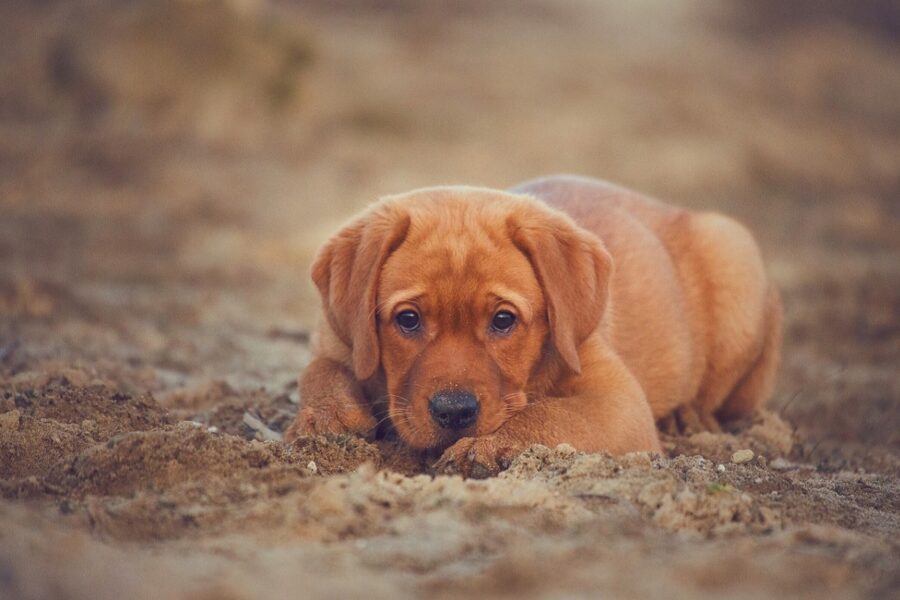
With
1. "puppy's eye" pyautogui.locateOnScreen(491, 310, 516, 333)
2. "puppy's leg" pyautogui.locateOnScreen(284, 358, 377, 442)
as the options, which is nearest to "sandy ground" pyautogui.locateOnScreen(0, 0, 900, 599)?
"puppy's leg" pyautogui.locateOnScreen(284, 358, 377, 442)

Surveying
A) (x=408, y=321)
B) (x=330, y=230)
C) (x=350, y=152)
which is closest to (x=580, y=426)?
(x=408, y=321)

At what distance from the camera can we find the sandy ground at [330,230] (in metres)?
3.36

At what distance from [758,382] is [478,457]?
2817mm

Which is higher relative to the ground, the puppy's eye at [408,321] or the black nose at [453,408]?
the puppy's eye at [408,321]

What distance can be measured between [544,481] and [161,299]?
5.98 meters

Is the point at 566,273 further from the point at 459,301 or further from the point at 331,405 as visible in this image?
the point at 331,405

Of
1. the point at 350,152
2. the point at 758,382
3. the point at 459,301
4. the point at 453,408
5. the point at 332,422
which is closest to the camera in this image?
the point at 453,408

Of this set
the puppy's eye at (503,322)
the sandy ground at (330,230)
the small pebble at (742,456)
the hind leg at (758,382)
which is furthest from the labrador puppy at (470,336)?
the hind leg at (758,382)

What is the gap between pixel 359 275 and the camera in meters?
4.91

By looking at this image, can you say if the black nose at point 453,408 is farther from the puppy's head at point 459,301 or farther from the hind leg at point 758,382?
the hind leg at point 758,382

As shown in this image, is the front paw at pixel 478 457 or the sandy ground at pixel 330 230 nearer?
the sandy ground at pixel 330 230

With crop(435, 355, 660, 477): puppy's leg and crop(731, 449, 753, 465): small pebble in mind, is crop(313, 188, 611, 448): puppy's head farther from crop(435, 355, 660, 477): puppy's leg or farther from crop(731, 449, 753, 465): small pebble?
crop(731, 449, 753, 465): small pebble

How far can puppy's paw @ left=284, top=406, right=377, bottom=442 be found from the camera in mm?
4852

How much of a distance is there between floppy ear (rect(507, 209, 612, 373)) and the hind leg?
6.47ft
